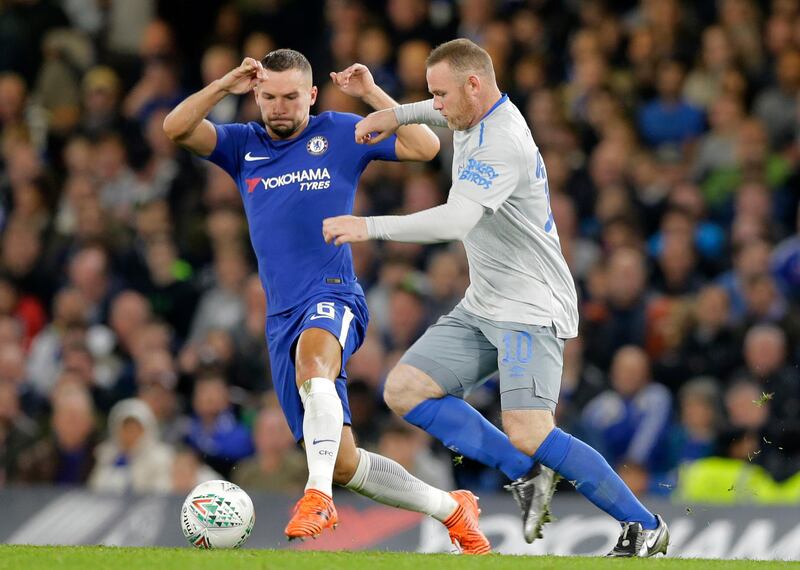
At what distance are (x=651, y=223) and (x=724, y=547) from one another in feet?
13.0

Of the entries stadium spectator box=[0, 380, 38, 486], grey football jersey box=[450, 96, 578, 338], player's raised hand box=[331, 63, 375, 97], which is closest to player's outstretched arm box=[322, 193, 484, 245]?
grey football jersey box=[450, 96, 578, 338]

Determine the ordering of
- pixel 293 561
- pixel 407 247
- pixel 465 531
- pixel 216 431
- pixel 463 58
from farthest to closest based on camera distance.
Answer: pixel 407 247, pixel 216 431, pixel 465 531, pixel 463 58, pixel 293 561

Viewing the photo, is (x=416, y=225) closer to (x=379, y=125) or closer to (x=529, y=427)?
(x=379, y=125)

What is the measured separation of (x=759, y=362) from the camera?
10945mm

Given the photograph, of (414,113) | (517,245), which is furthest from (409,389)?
(414,113)

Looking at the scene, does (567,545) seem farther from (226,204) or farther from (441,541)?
(226,204)

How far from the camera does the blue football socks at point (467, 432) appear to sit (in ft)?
25.1

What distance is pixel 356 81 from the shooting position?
26.2ft

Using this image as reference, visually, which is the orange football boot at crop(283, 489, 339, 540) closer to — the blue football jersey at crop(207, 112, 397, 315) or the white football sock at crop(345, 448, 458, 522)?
the white football sock at crop(345, 448, 458, 522)

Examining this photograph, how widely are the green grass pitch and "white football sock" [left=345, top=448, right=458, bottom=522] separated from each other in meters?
0.64

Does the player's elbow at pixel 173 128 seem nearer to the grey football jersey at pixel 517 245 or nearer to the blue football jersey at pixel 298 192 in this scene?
the blue football jersey at pixel 298 192

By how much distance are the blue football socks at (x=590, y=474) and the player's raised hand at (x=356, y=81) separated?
2.09 metres

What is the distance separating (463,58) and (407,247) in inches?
232

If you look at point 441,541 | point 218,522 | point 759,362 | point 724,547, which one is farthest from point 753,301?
point 218,522
